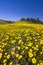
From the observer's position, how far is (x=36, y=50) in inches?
398

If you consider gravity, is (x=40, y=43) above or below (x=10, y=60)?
above

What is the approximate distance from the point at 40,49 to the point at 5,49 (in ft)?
6.89

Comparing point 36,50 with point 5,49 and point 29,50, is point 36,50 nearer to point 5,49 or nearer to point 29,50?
point 29,50

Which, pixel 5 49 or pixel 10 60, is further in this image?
pixel 5 49

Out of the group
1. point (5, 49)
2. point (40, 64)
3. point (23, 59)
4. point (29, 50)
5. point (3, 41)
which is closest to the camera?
point (40, 64)

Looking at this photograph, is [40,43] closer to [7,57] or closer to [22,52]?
[22,52]

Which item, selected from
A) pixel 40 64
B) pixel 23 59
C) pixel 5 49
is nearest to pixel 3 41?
pixel 5 49

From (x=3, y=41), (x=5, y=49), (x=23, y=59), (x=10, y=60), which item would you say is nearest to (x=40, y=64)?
(x=23, y=59)

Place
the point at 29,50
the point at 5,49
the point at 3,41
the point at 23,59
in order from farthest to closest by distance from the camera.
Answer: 1. the point at 3,41
2. the point at 5,49
3. the point at 29,50
4. the point at 23,59

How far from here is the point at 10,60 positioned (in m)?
9.91

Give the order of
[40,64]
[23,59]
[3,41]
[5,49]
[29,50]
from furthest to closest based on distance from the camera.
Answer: [3,41] < [5,49] < [29,50] < [23,59] < [40,64]

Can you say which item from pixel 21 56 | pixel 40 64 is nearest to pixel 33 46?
pixel 21 56

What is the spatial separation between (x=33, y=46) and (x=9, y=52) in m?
1.40

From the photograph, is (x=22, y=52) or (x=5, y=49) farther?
(x=5, y=49)
